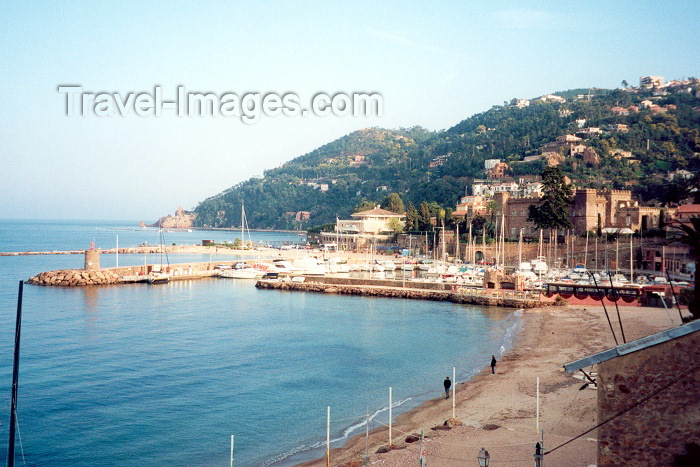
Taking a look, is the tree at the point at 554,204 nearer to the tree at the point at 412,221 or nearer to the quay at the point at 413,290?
the quay at the point at 413,290

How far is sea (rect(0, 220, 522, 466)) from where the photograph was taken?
1548 cm

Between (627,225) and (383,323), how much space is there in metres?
31.2

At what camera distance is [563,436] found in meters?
13.7

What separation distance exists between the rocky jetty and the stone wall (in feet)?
157

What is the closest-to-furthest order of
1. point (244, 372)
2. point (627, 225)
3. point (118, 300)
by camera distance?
1. point (244, 372)
2. point (118, 300)
3. point (627, 225)

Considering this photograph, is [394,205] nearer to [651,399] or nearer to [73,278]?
[73,278]

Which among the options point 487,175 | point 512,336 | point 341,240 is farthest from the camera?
point 487,175

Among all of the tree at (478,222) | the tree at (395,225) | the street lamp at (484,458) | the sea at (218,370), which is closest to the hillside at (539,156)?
the tree at (478,222)

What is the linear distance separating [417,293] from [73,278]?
28.2 m

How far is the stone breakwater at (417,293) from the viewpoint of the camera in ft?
129

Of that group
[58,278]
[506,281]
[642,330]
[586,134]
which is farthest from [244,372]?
[586,134]

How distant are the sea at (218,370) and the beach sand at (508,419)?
2.95ft

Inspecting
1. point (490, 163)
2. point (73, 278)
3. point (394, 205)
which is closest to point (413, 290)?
point (73, 278)

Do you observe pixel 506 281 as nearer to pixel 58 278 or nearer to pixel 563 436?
pixel 563 436
